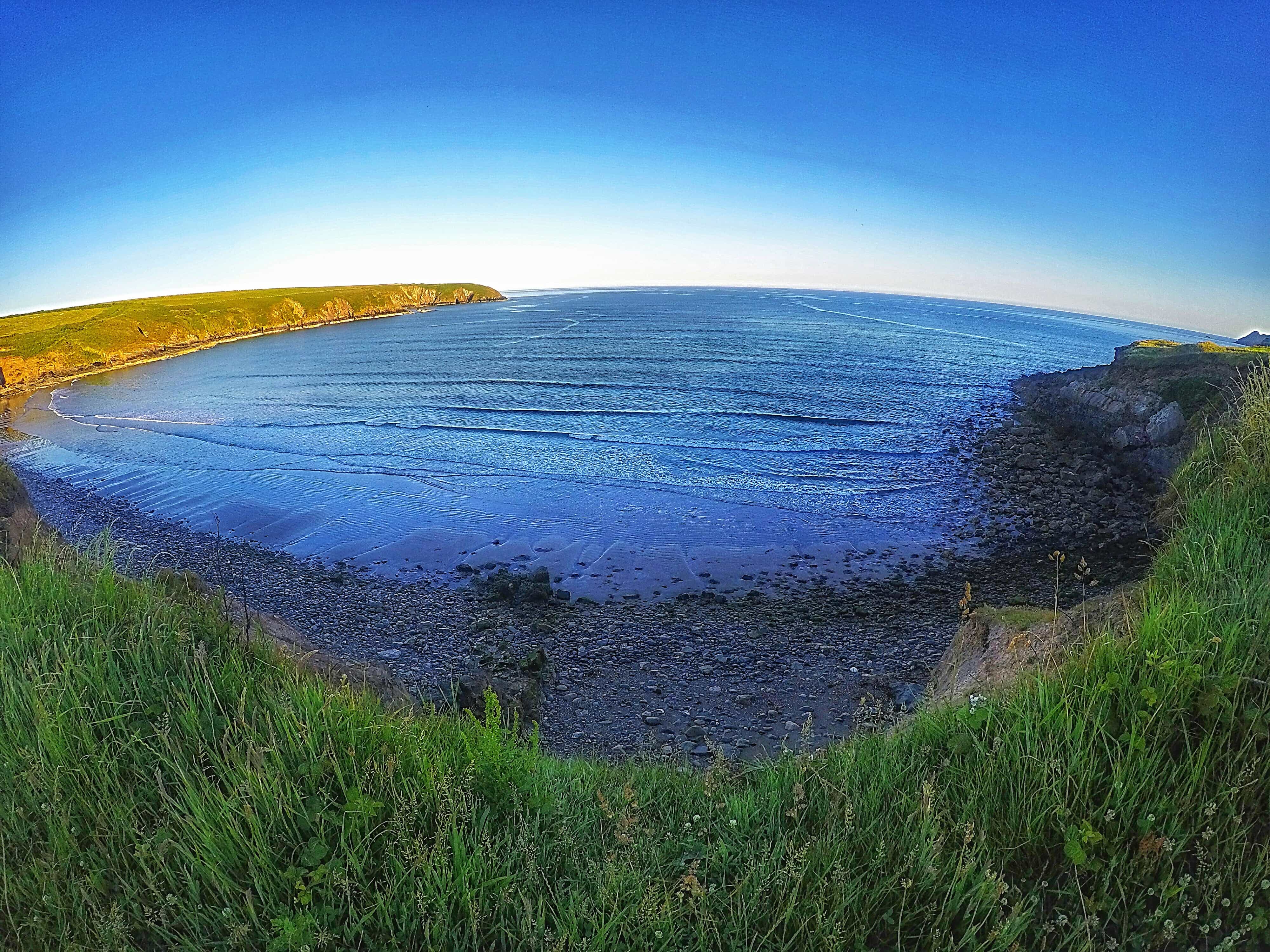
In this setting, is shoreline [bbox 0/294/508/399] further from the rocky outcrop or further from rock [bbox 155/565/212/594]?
rock [bbox 155/565/212/594]

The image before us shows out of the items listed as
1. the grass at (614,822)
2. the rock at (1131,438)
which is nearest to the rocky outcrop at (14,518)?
the grass at (614,822)

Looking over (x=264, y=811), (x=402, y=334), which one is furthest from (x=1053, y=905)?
(x=402, y=334)

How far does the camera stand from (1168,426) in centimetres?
2712

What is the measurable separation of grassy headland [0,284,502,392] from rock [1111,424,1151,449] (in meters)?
94.2

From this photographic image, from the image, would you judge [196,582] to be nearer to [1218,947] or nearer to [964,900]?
[964,900]

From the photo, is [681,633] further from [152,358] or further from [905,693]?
[152,358]

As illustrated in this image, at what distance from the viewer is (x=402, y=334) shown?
10450 cm

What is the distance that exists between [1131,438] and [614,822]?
114 feet

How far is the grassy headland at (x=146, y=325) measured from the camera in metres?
70.2

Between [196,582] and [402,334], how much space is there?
107123 mm

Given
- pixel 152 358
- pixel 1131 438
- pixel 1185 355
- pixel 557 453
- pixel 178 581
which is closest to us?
pixel 178 581

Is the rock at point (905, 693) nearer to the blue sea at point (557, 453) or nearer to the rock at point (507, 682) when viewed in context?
the blue sea at point (557, 453)

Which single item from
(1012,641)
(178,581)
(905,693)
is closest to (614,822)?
(178,581)

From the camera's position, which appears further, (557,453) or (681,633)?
(557,453)
